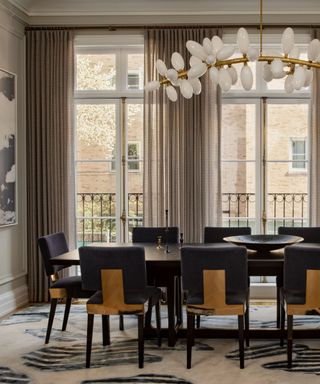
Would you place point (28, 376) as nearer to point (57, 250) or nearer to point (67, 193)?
point (57, 250)

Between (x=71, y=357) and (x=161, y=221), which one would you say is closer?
(x=71, y=357)

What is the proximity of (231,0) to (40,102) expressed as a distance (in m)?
2.38

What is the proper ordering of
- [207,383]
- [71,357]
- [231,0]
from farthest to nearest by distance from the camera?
1. [231,0]
2. [71,357]
3. [207,383]

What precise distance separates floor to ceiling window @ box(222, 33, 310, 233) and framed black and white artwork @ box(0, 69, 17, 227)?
2.32m

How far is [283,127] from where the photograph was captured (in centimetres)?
661

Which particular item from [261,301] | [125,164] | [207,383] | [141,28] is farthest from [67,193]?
[207,383]

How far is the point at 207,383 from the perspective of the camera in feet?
12.3

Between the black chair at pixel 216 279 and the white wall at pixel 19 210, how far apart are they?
2525 mm

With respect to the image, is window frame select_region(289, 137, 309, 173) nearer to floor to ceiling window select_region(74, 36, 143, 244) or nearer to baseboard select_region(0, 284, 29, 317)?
floor to ceiling window select_region(74, 36, 143, 244)

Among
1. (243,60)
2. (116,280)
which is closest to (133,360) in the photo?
(116,280)

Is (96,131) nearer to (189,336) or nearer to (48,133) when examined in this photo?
(48,133)

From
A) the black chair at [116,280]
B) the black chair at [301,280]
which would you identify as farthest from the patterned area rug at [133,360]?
the black chair at [301,280]

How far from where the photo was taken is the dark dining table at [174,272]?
4.28m

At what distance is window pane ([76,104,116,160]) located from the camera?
666 cm
